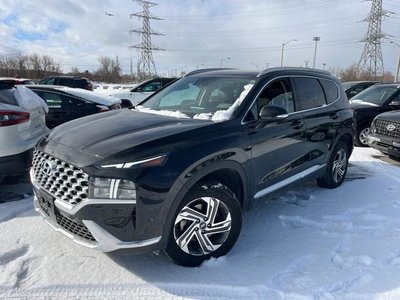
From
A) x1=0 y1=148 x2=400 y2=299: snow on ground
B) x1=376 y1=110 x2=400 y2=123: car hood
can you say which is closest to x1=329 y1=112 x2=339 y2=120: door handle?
x1=0 y1=148 x2=400 y2=299: snow on ground

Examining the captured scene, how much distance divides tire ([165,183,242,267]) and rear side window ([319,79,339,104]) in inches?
103

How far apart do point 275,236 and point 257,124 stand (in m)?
1.23

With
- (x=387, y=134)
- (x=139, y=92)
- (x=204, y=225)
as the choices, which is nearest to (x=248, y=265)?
(x=204, y=225)

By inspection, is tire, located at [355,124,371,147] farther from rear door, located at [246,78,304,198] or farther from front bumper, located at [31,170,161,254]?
front bumper, located at [31,170,161,254]

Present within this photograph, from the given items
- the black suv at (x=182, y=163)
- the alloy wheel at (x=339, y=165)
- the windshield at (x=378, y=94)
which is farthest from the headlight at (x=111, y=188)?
the windshield at (x=378, y=94)

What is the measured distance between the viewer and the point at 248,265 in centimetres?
327

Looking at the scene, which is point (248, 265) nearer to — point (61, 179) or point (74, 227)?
point (74, 227)

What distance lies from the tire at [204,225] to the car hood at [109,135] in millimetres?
570

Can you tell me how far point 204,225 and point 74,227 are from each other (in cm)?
108

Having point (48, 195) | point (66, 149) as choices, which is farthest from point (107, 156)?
point (48, 195)

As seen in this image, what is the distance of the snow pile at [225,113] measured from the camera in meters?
3.46

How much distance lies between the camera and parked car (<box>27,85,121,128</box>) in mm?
7504

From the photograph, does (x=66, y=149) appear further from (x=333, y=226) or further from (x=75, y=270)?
(x=333, y=226)

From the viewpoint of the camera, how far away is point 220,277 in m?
3.07
